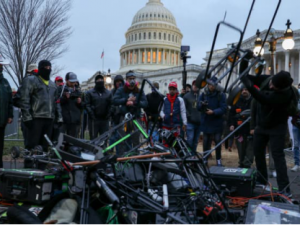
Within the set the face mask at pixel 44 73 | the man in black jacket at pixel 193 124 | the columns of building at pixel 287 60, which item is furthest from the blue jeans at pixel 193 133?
the columns of building at pixel 287 60

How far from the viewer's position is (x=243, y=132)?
7391 mm

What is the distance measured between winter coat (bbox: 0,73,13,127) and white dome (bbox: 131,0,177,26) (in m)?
95.3

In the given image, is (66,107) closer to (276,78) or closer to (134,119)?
(134,119)

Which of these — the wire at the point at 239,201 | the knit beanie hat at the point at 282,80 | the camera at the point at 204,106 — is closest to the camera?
the wire at the point at 239,201

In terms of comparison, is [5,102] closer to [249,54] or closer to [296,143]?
[249,54]

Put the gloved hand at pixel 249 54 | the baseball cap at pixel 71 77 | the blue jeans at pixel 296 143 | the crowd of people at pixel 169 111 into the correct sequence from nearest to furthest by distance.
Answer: the gloved hand at pixel 249 54
the crowd of people at pixel 169 111
the blue jeans at pixel 296 143
the baseball cap at pixel 71 77

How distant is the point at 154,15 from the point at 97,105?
94947mm

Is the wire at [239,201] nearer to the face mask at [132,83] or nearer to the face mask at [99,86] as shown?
the face mask at [132,83]

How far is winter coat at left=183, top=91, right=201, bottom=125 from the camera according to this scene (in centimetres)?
822

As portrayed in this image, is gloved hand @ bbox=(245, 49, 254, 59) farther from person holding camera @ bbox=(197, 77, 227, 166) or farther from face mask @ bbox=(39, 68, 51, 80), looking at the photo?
person holding camera @ bbox=(197, 77, 227, 166)

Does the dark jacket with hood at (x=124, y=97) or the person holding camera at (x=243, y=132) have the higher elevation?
the dark jacket with hood at (x=124, y=97)

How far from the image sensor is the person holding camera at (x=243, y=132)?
722cm

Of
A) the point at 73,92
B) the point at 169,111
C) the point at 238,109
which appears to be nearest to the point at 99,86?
the point at 73,92

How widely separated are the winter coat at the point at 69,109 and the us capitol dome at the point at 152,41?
87254 mm
